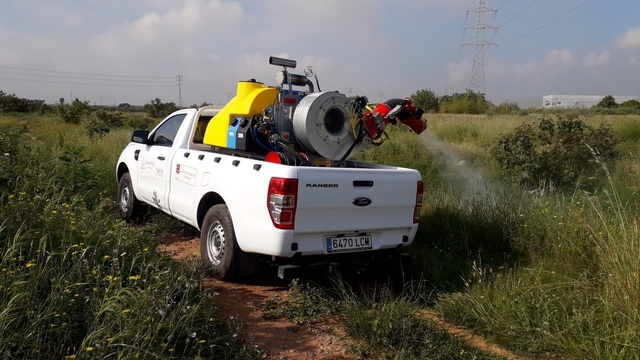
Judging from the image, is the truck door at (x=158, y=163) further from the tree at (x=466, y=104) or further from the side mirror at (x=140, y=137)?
the tree at (x=466, y=104)

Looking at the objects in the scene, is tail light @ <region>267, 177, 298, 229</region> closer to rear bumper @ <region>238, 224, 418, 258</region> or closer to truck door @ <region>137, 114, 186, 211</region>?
rear bumper @ <region>238, 224, 418, 258</region>

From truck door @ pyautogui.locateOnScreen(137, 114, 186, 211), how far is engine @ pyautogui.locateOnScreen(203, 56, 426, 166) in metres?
0.94

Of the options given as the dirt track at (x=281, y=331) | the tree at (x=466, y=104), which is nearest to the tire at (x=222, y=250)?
the dirt track at (x=281, y=331)

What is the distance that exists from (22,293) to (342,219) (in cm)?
255

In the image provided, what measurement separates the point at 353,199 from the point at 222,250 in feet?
4.82

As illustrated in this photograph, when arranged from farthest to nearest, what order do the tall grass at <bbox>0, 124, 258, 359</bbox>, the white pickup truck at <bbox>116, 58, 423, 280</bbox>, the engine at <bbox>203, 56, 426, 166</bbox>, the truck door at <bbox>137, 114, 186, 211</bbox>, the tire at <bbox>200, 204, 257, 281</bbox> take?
the truck door at <bbox>137, 114, 186, 211</bbox>
the engine at <bbox>203, 56, 426, 166</bbox>
the tire at <bbox>200, 204, 257, 281</bbox>
the white pickup truck at <bbox>116, 58, 423, 280</bbox>
the tall grass at <bbox>0, 124, 258, 359</bbox>

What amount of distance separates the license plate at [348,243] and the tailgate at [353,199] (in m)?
0.08

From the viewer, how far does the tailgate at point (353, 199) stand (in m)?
4.44

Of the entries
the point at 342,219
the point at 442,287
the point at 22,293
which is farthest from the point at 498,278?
the point at 22,293

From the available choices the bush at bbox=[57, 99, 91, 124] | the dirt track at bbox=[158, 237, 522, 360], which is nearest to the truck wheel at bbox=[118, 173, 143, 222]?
the dirt track at bbox=[158, 237, 522, 360]

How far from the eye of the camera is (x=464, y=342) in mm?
3957

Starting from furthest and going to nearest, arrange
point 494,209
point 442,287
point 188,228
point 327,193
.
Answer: point 188,228
point 494,209
point 442,287
point 327,193

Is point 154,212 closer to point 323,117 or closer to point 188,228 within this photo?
point 188,228

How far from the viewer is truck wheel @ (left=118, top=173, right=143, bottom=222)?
24.8ft
